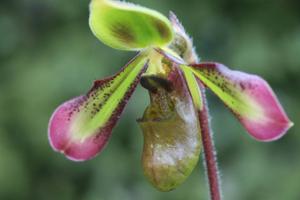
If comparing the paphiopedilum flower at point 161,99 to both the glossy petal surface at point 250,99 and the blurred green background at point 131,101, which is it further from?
the blurred green background at point 131,101

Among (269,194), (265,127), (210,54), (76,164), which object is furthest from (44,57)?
(265,127)

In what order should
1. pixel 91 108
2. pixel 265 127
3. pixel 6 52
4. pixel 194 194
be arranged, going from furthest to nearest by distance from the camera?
pixel 6 52 → pixel 194 194 → pixel 91 108 → pixel 265 127

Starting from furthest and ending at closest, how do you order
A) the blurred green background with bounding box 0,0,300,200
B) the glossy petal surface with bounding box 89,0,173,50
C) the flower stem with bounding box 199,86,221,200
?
the blurred green background with bounding box 0,0,300,200 → the flower stem with bounding box 199,86,221,200 → the glossy petal surface with bounding box 89,0,173,50

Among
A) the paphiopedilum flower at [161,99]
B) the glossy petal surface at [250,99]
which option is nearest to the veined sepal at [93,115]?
the paphiopedilum flower at [161,99]

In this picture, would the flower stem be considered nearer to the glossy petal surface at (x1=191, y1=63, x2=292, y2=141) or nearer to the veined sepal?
the glossy petal surface at (x1=191, y1=63, x2=292, y2=141)

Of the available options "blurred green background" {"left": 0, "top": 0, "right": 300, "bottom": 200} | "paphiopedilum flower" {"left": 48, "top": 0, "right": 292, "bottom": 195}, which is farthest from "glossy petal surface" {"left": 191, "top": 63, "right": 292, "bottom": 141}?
"blurred green background" {"left": 0, "top": 0, "right": 300, "bottom": 200}

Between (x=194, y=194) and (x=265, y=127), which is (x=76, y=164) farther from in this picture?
(x=265, y=127)
